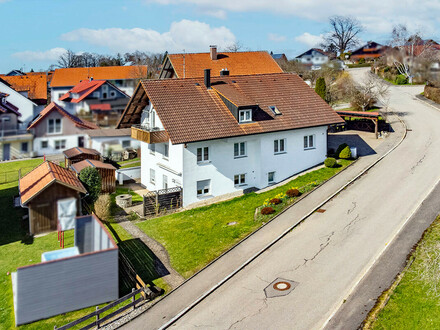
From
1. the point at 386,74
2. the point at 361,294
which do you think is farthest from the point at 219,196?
the point at 386,74

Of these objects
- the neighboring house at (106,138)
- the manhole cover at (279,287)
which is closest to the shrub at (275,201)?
the manhole cover at (279,287)

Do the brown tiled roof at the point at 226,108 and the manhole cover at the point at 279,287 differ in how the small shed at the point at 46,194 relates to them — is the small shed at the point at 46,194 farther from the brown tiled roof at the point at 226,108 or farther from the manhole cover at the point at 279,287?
the brown tiled roof at the point at 226,108

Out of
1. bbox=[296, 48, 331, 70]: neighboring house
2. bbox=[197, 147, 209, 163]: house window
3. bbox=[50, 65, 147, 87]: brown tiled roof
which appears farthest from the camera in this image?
bbox=[296, 48, 331, 70]: neighboring house

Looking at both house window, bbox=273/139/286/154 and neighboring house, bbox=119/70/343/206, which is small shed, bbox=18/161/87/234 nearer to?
neighboring house, bbox=119/70/343/206

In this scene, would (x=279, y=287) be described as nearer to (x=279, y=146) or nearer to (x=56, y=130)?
(x=56, y=130)

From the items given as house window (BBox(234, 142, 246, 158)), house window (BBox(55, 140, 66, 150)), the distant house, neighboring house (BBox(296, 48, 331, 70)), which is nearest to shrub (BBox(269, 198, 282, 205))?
house window (BBox(234, 142, 246, 158))
